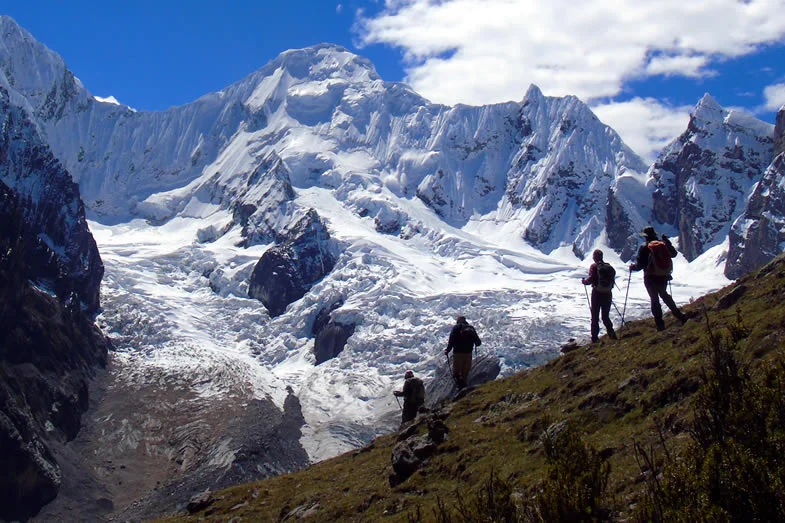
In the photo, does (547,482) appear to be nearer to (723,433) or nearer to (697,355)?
(723,433)

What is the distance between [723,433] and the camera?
15.5 m

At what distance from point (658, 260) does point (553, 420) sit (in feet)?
24.7

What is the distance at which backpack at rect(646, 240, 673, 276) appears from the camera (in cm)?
3014

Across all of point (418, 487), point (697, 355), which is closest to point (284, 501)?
point (418, 487)

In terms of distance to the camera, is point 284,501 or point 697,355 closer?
point 697,355

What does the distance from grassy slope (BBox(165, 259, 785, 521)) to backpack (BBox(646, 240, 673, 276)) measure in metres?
1.98

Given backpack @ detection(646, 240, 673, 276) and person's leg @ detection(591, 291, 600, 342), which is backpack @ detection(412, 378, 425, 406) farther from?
backpack @ detection(646, 240, 673, 276)

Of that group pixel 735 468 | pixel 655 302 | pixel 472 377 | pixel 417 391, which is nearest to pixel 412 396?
pixel 417 391

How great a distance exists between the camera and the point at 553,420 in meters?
26.1

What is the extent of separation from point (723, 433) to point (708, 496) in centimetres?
183

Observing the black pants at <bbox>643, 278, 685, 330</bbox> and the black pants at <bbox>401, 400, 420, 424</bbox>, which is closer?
the black pants at <bbox>643, 278, 685, 330</bbox>

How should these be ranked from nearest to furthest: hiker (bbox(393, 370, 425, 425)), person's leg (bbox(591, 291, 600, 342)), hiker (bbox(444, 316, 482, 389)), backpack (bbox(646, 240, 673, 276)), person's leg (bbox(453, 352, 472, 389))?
backpack (bbox(646, 240, 673, 276)) < person's leg (bbox(591, 291, 600, 342)) < hiker (bbox(444, 316, 482, 389)) < hiker (bbox(393, 370, 425, 425)) < person's leg (bbox(453, 352, 472, 389))

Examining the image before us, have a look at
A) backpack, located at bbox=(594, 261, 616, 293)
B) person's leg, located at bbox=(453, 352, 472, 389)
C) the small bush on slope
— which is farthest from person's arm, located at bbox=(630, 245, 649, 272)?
the small bush on slope

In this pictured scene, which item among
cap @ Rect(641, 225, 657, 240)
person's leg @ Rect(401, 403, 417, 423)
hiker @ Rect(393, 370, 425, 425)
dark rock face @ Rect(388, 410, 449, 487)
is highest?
cap @ Rect(641, 225, 657, 240)
